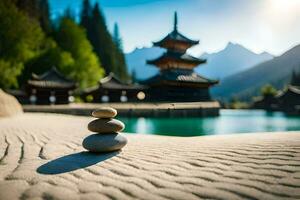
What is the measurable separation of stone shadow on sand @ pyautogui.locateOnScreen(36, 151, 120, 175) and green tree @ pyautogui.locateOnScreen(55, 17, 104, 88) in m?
42.0

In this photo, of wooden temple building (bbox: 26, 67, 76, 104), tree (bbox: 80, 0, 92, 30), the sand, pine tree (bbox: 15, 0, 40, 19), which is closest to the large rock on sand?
the sand

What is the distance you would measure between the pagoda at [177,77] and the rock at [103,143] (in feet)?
84.8

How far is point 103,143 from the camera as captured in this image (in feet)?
19.9

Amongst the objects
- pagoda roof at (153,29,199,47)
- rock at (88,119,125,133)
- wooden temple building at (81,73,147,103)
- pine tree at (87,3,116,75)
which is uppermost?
pine tree at (87,3,116,75)

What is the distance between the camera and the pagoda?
110 feet

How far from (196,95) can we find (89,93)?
17.8m

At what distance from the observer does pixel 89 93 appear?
136 feet

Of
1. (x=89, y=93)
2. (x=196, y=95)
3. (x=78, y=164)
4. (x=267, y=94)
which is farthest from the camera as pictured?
(x=267, y=94)

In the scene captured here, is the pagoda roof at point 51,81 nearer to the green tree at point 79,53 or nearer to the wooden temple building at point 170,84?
the wooden temple building at point 170,84

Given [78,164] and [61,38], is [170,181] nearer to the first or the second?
Answer: [78,164]

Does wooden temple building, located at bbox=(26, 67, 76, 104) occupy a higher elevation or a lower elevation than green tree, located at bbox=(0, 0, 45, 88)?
lower

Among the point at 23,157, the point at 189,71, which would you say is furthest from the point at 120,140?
the point at 189,71

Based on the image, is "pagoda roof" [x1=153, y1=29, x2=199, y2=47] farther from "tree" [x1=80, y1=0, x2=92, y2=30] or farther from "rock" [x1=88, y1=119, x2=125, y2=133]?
"tree" [x1=80, y1=0, x2=92, y2=30]

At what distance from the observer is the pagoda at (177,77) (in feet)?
110
